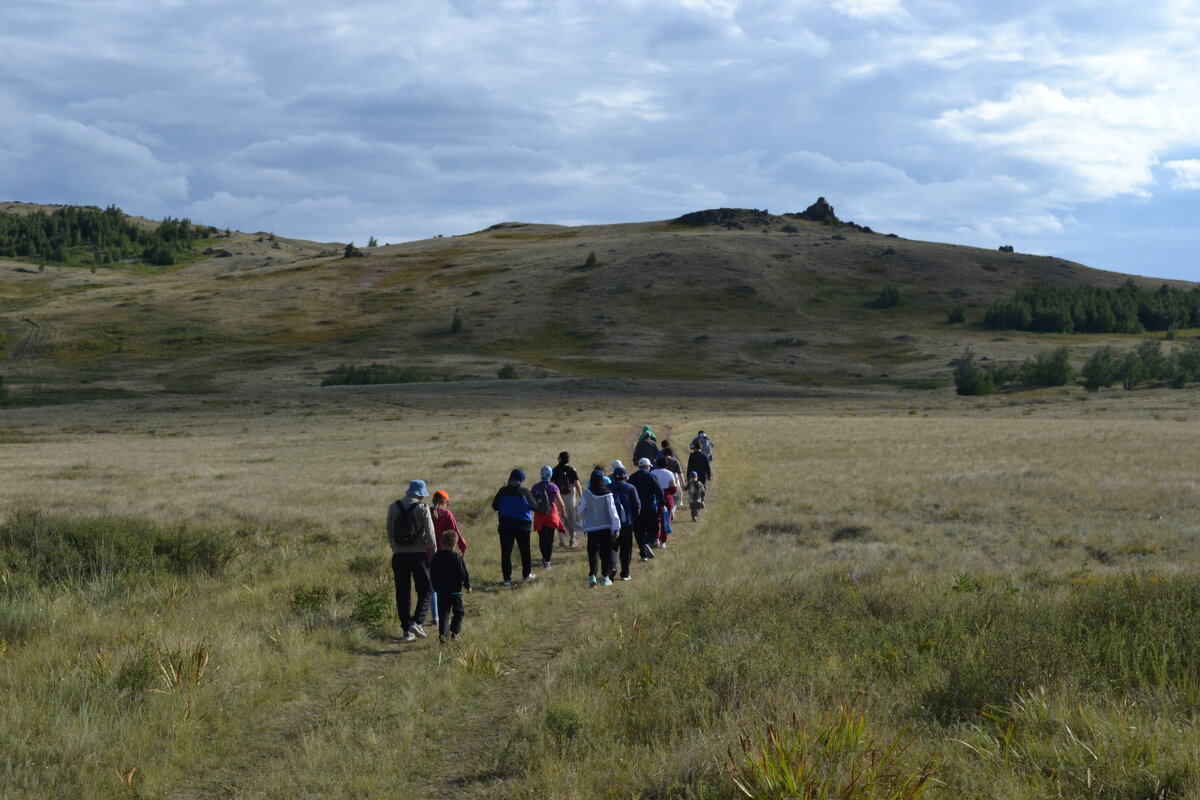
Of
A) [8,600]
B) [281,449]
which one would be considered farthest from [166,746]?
[281,449]

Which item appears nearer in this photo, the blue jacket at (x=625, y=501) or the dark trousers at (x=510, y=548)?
the dark trousers at (x=510, y=548)

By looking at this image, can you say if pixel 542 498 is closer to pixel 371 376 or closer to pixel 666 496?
pixel 666 496

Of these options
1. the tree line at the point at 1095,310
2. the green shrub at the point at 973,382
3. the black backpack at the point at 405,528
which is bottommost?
the black backpack at the point at 405,528

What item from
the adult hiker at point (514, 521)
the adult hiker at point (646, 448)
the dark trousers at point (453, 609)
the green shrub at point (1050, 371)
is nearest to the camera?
the dark trousers at point (453, 609)

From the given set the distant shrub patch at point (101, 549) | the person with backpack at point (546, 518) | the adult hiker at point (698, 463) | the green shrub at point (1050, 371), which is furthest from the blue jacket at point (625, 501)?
the green shrub at point (1050, 371)

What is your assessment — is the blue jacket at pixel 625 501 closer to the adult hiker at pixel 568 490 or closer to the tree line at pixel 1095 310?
the adult hiker at pixel 568 490

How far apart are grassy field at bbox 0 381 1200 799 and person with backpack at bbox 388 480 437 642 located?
44 centimetres

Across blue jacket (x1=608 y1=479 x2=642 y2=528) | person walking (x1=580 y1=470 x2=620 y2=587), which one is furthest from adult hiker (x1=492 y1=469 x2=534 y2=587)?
blue jacket (x1=608 y1=479 x2=642 y2=528)

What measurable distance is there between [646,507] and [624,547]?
60.9 inches

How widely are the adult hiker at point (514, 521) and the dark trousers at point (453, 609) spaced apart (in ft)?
11.3

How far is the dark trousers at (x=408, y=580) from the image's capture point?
1143cm

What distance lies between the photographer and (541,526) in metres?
16.2

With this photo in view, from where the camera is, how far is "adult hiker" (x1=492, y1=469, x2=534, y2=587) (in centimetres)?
1465

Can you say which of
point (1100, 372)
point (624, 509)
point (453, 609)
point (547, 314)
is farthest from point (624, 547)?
point (547, 314)
